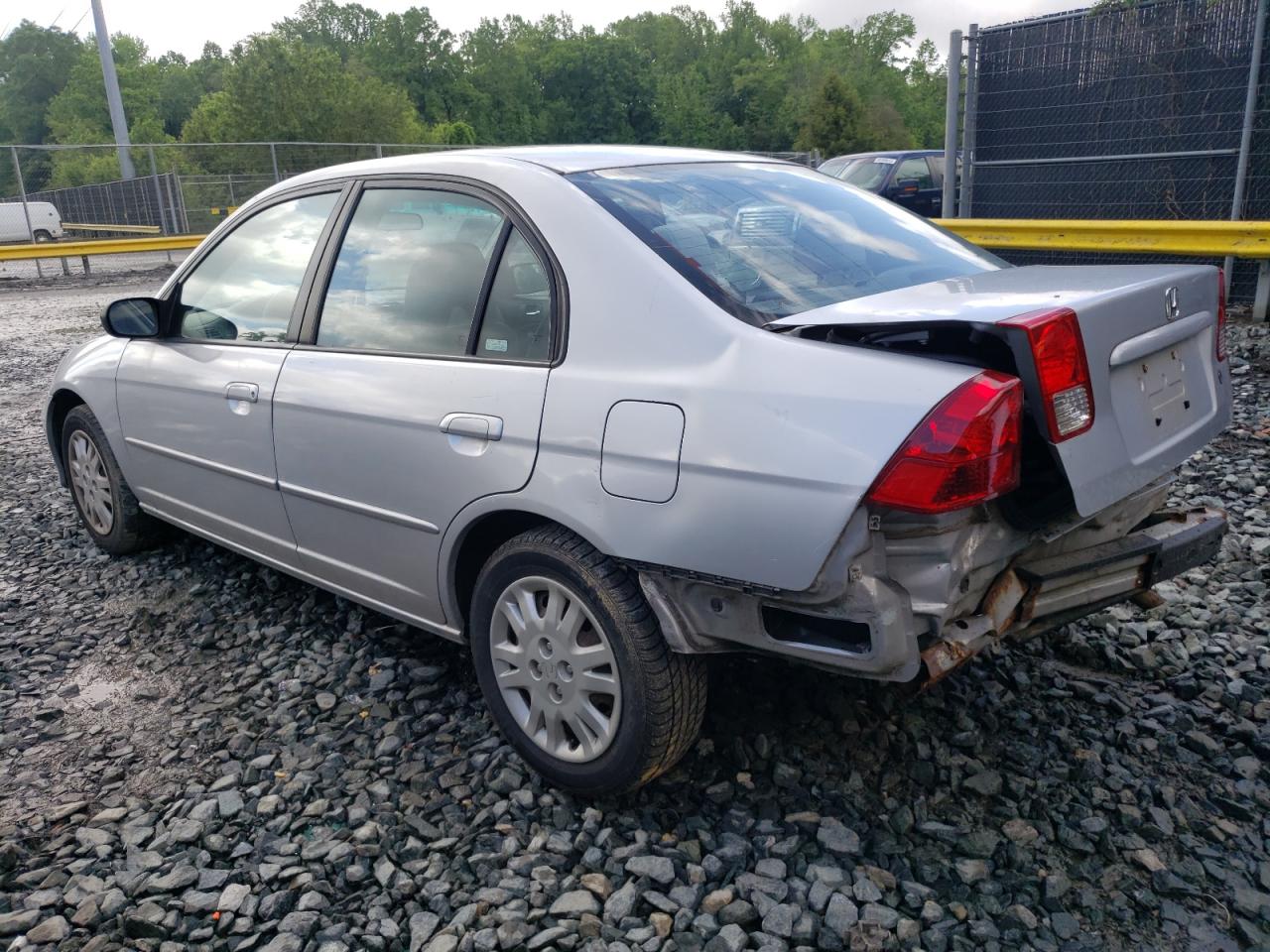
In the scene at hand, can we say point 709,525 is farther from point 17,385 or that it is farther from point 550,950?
point 17,385

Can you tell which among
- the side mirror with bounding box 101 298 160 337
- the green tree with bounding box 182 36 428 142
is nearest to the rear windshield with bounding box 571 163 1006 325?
the side mirror with bounding box 101 298 160 337

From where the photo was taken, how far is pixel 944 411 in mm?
2160

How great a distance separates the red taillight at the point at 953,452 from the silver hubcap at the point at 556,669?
0.91m

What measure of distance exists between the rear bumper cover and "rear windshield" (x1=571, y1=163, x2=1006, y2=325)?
0.84 meters

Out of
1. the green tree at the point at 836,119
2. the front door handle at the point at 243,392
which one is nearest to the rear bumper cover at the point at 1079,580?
the front door handle at the point at 243,392

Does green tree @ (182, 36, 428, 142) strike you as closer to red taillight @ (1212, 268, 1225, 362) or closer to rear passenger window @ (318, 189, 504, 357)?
rear passenger window @ (318, 189, 504, 357)

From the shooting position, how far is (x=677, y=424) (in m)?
2.44

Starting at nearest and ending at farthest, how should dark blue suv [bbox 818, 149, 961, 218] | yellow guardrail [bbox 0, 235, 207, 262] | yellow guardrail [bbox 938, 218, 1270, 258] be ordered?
1. yellow guardrail [bbox 938, 218, 1270, 258]
2. dark blue suv [bbox 818, 149, 961, 218]
3. yellow guardrail [bbox 0, 235, 207, 262]

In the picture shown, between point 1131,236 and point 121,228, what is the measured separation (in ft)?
79.6

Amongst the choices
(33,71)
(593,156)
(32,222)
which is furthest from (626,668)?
(33,71)

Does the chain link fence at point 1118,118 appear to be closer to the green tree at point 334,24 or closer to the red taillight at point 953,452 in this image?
the red taillight at point 953,452

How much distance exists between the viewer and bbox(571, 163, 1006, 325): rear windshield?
2670 millimetres

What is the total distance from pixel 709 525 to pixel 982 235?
826 centimetres

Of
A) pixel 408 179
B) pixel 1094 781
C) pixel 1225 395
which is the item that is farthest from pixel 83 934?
pixel 1225 395
